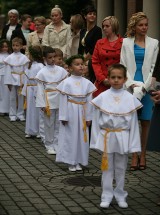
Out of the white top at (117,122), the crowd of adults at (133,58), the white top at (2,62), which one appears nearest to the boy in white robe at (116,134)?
the white top at (117,122)

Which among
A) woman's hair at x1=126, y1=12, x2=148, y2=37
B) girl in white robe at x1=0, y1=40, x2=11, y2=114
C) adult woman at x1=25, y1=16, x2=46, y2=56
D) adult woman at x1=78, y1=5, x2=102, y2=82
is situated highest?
woman's hair at x1=126, y1=12, x2=148, y2=37

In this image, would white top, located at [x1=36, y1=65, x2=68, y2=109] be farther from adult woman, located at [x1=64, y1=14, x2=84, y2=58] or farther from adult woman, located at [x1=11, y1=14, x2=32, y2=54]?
adult woman, located at [x1=11, y1=14, x2=32, y2=54]

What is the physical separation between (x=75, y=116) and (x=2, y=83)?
7018 mm

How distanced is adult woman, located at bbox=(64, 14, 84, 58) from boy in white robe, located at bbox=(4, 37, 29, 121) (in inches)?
55.0

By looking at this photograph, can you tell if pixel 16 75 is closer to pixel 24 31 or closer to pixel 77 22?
pixel 77 22

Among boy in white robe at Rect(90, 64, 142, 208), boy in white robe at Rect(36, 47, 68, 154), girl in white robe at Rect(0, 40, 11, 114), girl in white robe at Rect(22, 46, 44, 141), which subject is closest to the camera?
boy in white robe at Rect(90, 64, 142, 208)

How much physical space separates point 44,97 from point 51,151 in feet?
2.79

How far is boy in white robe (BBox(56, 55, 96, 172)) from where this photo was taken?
37.3 ft

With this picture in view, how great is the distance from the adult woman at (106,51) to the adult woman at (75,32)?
138 inches

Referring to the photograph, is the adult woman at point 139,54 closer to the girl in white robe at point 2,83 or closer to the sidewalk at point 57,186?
the sidewalk at point 57,186

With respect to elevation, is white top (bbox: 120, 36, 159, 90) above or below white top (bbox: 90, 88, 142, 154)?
above

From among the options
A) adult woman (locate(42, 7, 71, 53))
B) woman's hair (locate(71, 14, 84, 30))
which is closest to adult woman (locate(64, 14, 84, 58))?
woman's hair (locate(71, 14, 84, 30))

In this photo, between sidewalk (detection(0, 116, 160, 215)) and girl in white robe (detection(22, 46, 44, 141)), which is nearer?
sidewalk (detection(0, 116, 160, 215))

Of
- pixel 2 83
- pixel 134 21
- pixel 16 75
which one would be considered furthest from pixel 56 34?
pixel 134 21
